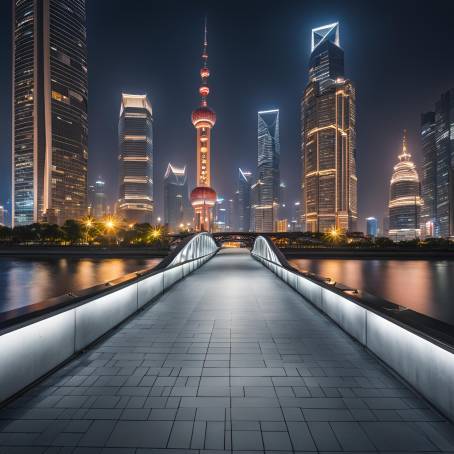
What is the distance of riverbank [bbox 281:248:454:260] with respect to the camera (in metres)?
50.4

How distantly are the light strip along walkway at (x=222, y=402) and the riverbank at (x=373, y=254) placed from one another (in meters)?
46.6

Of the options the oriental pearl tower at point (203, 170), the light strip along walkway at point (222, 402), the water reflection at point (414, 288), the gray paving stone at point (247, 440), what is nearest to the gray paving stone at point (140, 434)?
the light strip along walkway at point (222, 402)

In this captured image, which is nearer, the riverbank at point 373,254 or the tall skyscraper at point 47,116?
the riverbank at point 373,254

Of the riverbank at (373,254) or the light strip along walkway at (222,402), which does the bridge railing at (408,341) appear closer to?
the light strip along walkway at (222,402)

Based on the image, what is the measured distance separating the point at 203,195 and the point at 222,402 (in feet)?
422

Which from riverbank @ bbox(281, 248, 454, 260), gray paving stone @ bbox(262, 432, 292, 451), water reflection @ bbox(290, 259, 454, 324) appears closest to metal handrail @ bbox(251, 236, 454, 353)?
gray paving stone @ bbox(262, 432, 292, 451)

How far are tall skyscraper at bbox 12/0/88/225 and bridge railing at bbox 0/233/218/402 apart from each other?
526 feet

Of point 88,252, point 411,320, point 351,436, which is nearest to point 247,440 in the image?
point 351,436

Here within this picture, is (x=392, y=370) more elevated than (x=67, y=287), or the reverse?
(x=392, y=370)

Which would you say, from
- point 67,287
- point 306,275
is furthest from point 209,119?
point 306,275

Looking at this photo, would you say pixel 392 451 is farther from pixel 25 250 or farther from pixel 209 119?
pixel 209 119

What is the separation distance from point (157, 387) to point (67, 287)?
72.4 ft

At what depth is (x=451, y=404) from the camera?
303 cm

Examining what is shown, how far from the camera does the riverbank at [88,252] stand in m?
51.1
